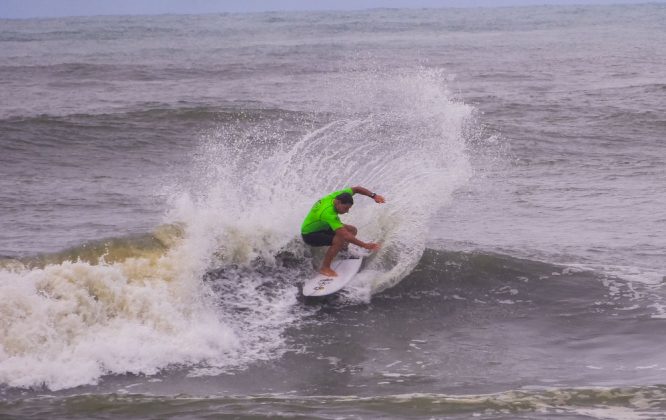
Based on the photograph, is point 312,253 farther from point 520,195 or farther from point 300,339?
point 520,195

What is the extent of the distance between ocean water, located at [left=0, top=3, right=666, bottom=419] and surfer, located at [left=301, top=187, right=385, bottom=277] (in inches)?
22.6

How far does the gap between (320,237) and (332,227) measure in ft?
1.19

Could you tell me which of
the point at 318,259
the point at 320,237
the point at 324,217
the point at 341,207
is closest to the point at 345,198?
the point at 341,207

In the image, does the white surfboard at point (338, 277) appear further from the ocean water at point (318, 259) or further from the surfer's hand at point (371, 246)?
the surfer's hand at point (371, 246)

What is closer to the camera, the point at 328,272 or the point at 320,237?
the point at 328,272

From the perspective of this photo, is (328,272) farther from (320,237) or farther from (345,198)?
(345,198)

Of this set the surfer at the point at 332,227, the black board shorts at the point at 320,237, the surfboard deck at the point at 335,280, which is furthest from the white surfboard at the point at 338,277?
the black board shorts at the point at 320,237

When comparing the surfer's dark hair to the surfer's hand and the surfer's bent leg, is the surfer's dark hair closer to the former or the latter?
the surfer's bent leg

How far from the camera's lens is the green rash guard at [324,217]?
11219mm

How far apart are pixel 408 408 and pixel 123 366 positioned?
2.91m

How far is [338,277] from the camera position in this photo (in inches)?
445

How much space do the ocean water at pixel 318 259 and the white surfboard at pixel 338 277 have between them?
19 cm

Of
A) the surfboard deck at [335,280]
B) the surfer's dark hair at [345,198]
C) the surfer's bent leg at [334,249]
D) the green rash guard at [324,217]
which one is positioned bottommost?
the surfboard deck at [335,280]

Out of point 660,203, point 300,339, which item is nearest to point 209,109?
point 660,203
